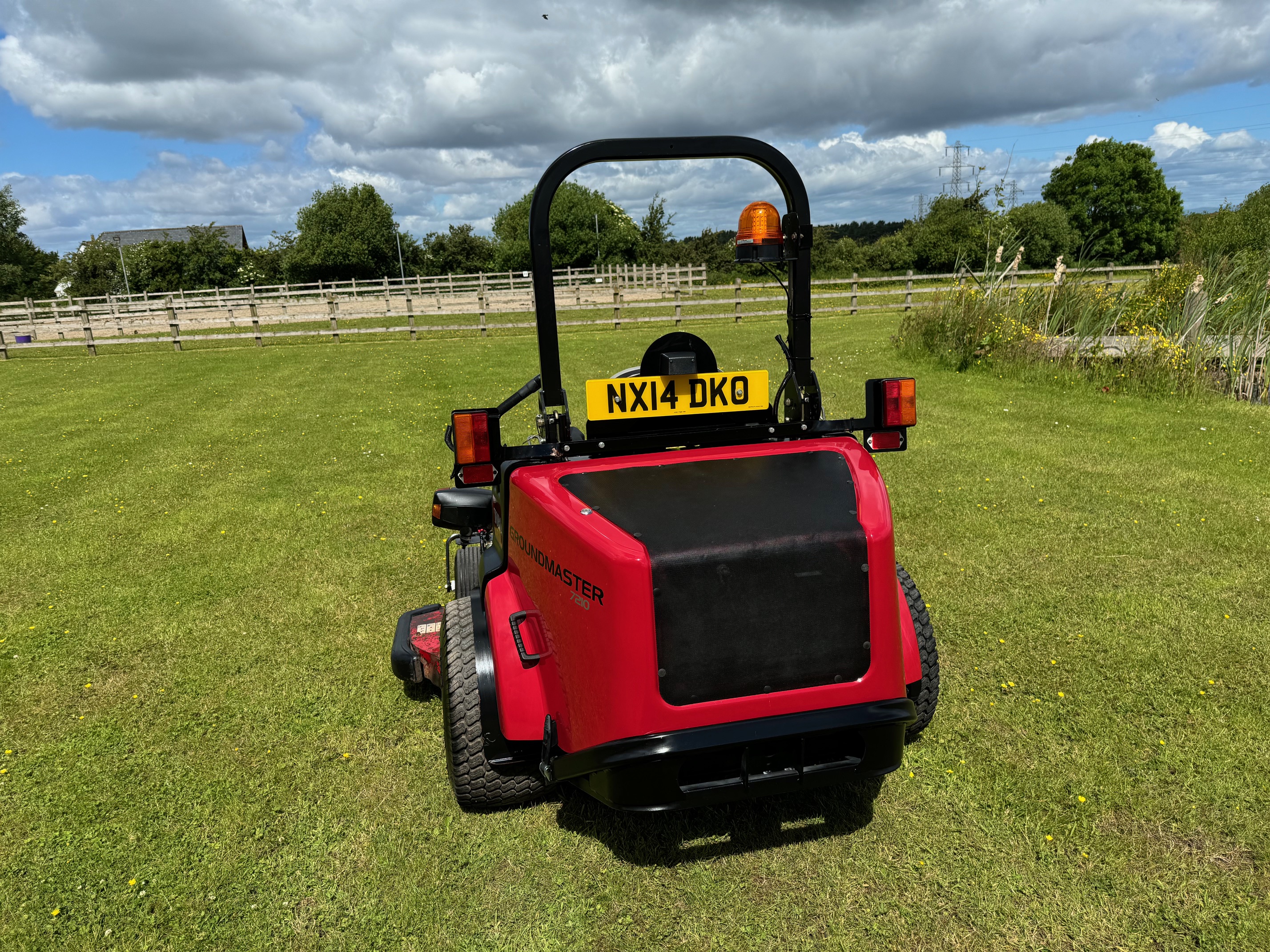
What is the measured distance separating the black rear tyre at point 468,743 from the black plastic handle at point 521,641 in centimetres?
23

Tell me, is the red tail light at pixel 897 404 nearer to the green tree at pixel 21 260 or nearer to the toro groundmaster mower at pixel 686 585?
the toro groundmaster mower at pixel 686 585

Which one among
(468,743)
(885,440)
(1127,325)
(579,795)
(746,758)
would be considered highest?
(885,440)

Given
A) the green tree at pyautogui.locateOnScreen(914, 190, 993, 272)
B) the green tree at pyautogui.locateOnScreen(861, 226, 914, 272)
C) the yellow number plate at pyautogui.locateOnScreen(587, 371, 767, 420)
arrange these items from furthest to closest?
1. the green tree at pyautogui.locateOnScreen(861, 226, 914, 272)
2. the green tree at pyautogui.locateOnScreen(914, 190, 993, 272)
3. the yellow number plate at pyautogui.locateOnScreen(587, 371, 767, 420)

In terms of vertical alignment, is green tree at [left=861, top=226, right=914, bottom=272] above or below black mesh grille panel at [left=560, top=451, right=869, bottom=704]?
above

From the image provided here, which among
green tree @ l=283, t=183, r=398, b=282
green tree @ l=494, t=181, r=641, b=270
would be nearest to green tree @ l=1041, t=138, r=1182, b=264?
green tree @ l=494, t=181, r=641, b=270

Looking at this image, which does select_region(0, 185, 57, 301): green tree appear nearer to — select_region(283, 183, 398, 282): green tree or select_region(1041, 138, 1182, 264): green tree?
select_region(283, 183, 398, 282): green tree

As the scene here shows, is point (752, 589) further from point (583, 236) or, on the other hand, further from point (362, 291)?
point (583, 236)

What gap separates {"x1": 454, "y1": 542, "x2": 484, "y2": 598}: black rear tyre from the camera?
418cm

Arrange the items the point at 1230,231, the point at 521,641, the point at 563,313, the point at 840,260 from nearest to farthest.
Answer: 1. the point at 521,641
2. the point at 1230,231
3. the point at 563,313
4. the point at 840,260

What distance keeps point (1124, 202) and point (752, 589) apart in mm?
62955

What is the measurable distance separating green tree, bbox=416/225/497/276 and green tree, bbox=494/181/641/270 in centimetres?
282

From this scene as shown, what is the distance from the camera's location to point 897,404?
297 centimetres

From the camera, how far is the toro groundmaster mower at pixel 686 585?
222cm

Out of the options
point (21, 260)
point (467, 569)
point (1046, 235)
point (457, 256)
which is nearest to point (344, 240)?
point (457, 256)
